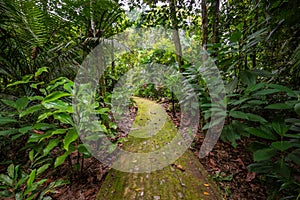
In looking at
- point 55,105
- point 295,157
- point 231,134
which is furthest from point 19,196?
point 295,157

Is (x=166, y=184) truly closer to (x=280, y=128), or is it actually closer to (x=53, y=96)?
(x=280, y=128)

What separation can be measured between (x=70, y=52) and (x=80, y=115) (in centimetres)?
96

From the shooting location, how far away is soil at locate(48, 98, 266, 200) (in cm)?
130

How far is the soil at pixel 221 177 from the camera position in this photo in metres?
1.30

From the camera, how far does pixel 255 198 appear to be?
1.29 metres

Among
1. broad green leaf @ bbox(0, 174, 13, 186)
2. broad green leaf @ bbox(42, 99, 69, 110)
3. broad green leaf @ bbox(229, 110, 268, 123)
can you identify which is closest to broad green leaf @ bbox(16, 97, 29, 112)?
broad green leaf @ bbox(42, 99, 69, 110)

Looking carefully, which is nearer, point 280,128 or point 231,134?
point 280,128

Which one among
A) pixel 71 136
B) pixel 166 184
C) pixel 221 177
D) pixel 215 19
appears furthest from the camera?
pixel 215 19

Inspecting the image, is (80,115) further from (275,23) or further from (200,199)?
(275,23)

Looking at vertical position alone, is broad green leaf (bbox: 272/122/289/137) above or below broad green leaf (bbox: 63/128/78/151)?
below

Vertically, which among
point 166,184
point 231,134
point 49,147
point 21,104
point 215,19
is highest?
point 215,19

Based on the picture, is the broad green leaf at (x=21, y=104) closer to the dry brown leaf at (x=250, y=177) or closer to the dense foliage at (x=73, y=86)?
the dense foliage at (x=73, y=86)

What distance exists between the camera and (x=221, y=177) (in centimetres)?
148

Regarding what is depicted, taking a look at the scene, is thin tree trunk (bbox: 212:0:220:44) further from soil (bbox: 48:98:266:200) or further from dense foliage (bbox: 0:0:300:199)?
soil (bbox: 48:98:266:200)
